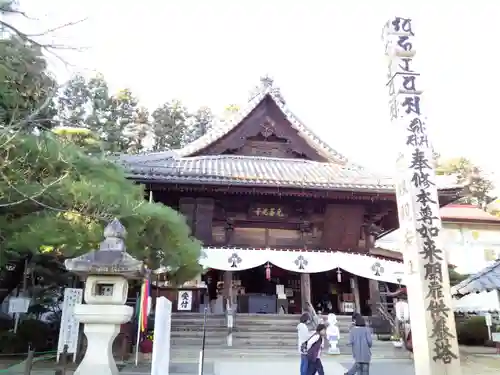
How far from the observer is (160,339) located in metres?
5.25

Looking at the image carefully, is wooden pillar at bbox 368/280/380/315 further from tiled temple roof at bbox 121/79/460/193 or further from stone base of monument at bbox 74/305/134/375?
stone base of monument at bbox 74/305/134/375

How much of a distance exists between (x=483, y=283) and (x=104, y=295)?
282 inches

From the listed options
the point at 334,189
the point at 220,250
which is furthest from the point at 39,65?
the point at 334,189

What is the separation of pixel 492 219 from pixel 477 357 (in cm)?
1929

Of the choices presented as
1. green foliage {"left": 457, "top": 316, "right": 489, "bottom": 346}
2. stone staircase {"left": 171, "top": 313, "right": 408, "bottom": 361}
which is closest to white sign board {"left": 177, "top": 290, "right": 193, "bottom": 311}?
stone staircase {"left": 171, "top": 313, "right": 408, "bottom": 361}

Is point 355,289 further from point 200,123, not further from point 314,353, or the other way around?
point 200,123

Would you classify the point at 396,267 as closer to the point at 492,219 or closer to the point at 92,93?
the point at 492,219

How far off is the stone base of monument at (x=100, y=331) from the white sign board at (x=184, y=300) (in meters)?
7.18

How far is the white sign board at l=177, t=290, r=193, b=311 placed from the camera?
45.6 ft

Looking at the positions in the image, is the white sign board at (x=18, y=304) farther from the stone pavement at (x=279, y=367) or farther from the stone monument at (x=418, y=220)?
the stone monument at (x=418, y=220)

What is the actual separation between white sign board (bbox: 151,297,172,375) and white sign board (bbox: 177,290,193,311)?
26.9 feet

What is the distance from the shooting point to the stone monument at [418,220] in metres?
5.99

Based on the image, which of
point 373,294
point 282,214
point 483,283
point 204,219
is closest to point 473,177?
point 373,294

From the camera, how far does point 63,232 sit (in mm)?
7461
